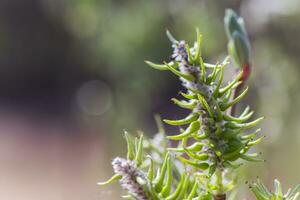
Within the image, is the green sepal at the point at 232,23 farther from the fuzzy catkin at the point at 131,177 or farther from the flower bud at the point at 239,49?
the fuzzy catkin at the point at 131,177

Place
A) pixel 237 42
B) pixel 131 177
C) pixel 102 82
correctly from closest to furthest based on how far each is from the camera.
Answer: pixel 131 177 → pixel 237 42 → pixel 102 82

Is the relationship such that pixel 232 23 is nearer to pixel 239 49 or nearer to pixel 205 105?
pixel 239 49

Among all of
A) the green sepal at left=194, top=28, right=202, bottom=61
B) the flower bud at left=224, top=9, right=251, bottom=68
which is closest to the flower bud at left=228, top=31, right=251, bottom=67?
the flower bud at left=224, top=9, right=251, bottom=68

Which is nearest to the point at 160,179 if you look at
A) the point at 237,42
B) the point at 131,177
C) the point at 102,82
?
the point at 131,177

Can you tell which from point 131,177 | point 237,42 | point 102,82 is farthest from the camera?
point 102,82

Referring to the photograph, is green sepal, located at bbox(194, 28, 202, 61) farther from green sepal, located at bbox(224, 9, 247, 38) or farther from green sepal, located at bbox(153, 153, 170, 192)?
green sepal, located at bbox(224, 9, 247, 38)

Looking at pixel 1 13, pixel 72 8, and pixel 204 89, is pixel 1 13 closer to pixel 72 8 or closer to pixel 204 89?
pixel 72 8

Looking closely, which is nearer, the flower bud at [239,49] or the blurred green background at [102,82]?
the flower bud at [239,49]

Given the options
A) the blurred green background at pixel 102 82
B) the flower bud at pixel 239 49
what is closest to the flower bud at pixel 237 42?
the flower bud at pixel 239 49

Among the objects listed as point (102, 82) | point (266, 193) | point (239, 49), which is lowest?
point (266, 193)
